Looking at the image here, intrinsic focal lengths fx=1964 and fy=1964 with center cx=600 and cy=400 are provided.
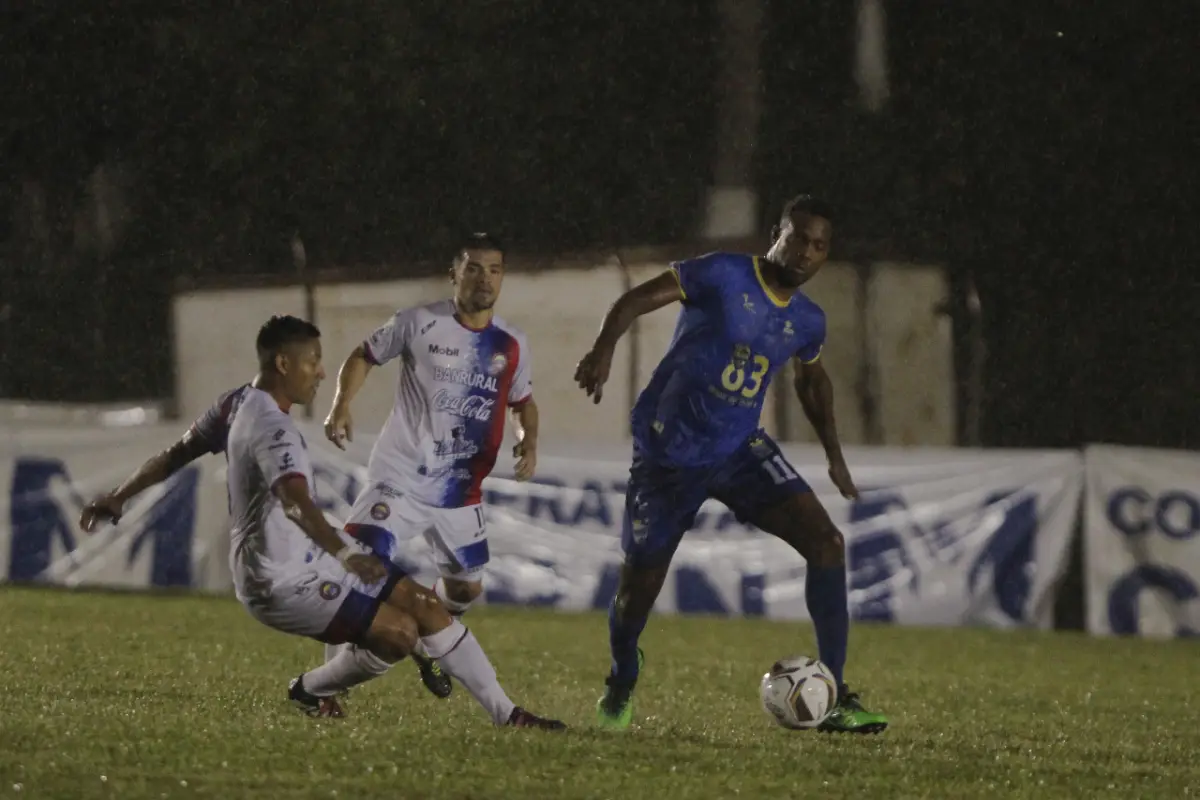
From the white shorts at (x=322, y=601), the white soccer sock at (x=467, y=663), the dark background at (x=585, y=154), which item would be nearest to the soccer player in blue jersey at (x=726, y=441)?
the white soccer sock at (x=467, y=663)

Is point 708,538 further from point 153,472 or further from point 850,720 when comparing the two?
point 153,472

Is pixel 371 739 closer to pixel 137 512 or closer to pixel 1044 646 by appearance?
pixel 1044 646

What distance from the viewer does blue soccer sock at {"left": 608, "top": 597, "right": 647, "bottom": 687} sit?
7.39 m

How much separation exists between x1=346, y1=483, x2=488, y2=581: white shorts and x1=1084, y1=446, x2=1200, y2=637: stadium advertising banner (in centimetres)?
717

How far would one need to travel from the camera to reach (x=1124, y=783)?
6.32m

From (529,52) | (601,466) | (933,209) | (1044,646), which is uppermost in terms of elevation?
(529,52)

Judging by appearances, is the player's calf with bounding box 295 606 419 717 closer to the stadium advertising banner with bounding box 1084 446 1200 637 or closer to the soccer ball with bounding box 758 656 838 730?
the soccer ball with bounding box 758 656 838 730

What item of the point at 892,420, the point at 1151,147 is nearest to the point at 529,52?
the point at 1151,147

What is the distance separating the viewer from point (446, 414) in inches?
318

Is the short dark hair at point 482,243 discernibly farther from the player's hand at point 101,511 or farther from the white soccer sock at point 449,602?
the player's hand at point 101,511

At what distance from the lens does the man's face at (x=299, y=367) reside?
6609mm

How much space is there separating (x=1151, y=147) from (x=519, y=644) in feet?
53.4

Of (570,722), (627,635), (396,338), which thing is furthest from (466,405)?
(570,722)

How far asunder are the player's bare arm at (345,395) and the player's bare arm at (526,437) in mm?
684
